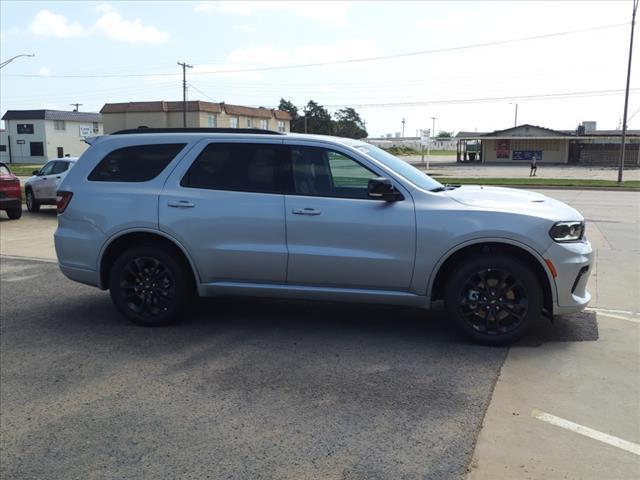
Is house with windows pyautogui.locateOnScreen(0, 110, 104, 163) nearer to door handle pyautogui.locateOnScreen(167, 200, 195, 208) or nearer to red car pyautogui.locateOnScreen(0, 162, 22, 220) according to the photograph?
red car pyautogui.locateOnScreen(0, 162, 22, 220)

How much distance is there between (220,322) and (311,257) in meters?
1.35

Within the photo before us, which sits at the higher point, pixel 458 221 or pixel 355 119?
pixel 355 119

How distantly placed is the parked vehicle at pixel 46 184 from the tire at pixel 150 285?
1238 centimetres

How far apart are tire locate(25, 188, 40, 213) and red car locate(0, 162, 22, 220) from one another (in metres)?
1.77

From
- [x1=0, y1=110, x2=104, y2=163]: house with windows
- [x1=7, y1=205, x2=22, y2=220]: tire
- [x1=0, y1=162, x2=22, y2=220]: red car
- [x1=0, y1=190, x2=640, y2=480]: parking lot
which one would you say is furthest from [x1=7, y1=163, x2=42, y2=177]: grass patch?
[x1=0, y1=190, x2=640, y2=480]: parking lot

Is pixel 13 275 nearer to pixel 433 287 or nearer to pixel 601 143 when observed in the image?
pixel 433 287

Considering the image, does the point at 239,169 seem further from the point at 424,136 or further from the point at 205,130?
the point at 424,136

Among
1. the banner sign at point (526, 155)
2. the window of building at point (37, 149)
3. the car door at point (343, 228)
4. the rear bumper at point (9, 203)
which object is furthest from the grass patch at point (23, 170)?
the car door at point (343, 228)

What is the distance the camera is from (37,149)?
260 ft

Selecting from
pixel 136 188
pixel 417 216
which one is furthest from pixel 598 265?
pixel 136 188

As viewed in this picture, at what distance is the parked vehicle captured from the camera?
17.2 m

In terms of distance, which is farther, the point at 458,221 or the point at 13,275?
the point at 13,275

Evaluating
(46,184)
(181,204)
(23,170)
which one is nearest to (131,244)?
(181,204)

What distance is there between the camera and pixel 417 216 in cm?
524
